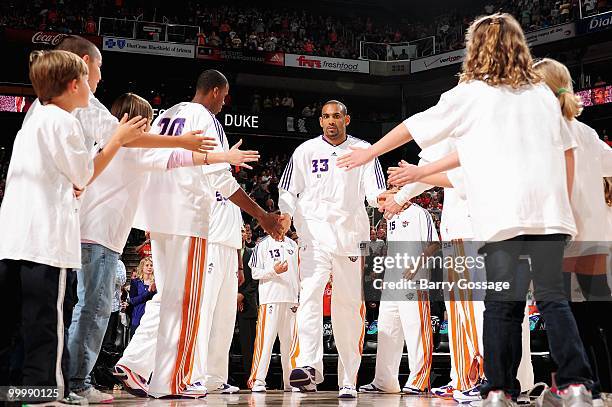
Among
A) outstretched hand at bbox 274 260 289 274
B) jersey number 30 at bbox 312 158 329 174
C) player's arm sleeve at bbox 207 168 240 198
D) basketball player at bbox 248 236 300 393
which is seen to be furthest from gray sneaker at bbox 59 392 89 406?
outstretched hand at bbox 274 260 289 274

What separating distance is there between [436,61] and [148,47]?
395 inches

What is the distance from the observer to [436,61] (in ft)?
79.0

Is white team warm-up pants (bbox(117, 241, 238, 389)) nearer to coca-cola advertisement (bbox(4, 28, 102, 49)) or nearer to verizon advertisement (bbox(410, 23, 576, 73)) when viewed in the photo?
verizon advertisement (bbox(410, 23, 576, 73))

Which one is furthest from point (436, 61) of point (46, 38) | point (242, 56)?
point (46, 38)

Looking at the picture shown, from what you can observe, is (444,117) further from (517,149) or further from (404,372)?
(404,372)

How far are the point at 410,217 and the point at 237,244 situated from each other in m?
2.04

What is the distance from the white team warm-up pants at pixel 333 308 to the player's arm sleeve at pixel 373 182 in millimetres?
572

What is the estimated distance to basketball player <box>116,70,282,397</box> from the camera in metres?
4.20

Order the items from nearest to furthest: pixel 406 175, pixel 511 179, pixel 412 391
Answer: pixel 511 179
pixel 406 175
pixel 412 391

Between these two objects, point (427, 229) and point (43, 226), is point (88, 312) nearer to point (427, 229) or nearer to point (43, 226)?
point (43, 226)

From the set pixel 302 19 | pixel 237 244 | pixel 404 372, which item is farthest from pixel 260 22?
pixel 237 244

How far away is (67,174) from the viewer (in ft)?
9.91

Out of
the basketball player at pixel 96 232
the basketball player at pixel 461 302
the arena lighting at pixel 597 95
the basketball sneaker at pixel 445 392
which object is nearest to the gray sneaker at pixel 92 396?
the basketball player at pixel 96 232

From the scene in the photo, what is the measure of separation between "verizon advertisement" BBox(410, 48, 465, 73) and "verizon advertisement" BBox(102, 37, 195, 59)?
316 inches
